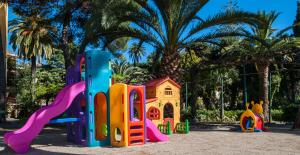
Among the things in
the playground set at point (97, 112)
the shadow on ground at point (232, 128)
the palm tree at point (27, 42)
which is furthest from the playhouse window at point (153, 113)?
the palm tree at point (27, 42)

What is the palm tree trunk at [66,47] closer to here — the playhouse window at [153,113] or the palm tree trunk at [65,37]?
the palm tree trunk at [65,37]

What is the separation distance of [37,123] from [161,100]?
19.0 feet

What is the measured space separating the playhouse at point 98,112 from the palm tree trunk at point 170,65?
18.5 ft

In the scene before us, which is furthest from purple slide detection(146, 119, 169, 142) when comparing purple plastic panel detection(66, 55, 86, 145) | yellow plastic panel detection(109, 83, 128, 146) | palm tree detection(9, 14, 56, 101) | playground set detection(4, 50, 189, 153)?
palm tree detection(9, 14, 56, 101)

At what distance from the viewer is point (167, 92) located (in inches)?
598

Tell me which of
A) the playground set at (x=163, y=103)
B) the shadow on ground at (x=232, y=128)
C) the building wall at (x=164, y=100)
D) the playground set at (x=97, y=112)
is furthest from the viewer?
the shadow on ground at (x=232, y=128)

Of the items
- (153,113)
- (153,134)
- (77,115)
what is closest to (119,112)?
(153,134)

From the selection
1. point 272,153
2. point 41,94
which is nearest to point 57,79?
point 41,94

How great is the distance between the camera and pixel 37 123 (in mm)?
10297

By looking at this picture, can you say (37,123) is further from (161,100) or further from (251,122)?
(251,122)

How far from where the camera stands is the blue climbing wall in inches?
424

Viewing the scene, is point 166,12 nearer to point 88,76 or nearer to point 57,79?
point 88,76

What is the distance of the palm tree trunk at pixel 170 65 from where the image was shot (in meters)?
16.8

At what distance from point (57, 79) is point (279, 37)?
2254 centimetres
